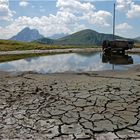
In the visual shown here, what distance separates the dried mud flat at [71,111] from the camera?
5.24 meters

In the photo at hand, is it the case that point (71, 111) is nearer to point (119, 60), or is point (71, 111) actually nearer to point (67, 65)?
point (67, 65)

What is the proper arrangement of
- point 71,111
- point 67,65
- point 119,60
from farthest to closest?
point 119,60 → point 67,65 → point 71,111

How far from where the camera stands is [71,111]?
6.49 metres

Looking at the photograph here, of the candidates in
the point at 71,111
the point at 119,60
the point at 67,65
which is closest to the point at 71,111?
the point at 71,111

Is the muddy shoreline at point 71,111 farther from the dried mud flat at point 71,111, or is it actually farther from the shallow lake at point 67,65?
the shallow lake at point 67,65

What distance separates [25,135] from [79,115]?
1.52m

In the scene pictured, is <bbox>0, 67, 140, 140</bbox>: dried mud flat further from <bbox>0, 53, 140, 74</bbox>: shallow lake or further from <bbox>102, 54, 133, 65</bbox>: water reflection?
<bbox>102, 54, 133, 65</bbox>: water reflection

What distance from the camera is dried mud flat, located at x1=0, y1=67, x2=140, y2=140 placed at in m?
5.24

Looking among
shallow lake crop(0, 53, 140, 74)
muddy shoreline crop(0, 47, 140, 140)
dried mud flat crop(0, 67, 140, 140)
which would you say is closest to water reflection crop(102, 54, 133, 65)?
shallow lake crop(0, 53, 140, 74)

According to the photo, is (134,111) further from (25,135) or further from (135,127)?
(25,135)

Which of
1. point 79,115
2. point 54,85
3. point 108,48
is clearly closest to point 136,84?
point 54,85

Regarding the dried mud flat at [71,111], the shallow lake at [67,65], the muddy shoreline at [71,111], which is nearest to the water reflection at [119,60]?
the shallow lake at [67,65]

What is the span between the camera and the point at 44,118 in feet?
19.8

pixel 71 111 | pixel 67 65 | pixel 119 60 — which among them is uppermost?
pixel 119 60
